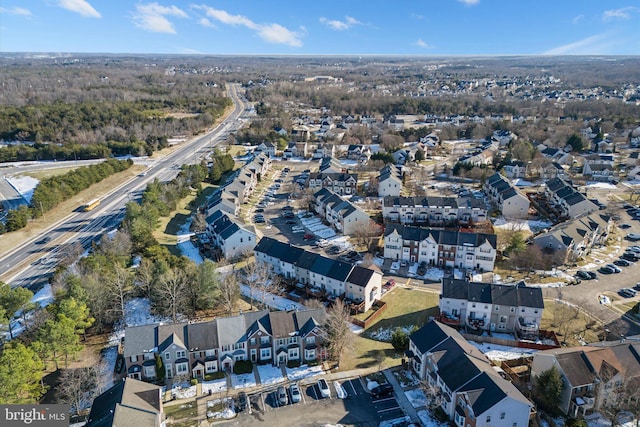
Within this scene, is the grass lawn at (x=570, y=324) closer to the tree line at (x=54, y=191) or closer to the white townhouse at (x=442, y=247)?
the white townhouse at (x=442, y=247)

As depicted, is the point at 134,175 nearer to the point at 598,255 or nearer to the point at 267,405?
the point at 267,405

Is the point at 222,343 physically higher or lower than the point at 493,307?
lower

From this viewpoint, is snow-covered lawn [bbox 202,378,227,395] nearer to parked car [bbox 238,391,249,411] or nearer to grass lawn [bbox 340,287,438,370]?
parked car [bbox 238,391,249,411]

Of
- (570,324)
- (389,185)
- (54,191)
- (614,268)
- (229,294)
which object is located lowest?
(570,324)

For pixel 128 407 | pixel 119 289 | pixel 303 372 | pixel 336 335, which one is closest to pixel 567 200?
pixel 336 335

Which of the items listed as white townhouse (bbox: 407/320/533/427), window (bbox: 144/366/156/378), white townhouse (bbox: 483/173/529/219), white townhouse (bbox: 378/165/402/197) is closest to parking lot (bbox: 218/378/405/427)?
white townhouse (bbox: 407/320/533/427)

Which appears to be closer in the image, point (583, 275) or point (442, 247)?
point (583, 275)

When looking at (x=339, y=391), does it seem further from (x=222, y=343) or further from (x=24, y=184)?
(x=24, y=184)
